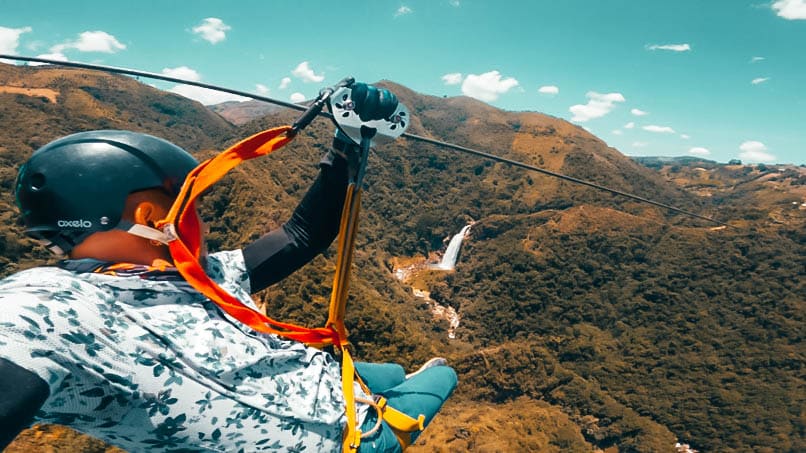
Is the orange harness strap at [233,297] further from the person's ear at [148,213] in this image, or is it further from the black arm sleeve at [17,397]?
the black arm sleeve at [17,397]

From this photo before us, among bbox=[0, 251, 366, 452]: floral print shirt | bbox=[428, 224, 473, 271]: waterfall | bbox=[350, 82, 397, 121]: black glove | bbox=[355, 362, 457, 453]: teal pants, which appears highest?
bbox=[350, 82, 397, 121]: black glove

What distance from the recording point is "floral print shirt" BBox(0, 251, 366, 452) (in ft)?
3.89

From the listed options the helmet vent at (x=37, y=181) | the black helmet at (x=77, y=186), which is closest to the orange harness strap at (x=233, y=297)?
the black helmet at (x=77, y=186)

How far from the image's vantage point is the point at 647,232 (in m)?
69.6

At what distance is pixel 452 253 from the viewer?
78562mm

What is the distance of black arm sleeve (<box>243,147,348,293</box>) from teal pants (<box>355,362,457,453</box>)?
71 centimetres

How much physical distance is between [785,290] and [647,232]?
19.1 metres

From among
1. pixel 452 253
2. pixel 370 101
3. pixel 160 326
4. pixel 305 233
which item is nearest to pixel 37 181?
pixel 160 326

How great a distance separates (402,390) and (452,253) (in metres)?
76.6

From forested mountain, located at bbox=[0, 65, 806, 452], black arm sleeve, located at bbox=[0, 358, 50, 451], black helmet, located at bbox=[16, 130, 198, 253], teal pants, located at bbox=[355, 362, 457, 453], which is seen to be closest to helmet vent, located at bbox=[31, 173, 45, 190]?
black helmet, located at bbox=[16, 130, 198, 253]

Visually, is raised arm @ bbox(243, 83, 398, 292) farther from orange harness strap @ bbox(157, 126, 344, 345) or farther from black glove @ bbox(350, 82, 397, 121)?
orange harness strap @ bbox(157, 126, 344, 345)

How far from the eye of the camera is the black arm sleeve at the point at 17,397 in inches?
41.7

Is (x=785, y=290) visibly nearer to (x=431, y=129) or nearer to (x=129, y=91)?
(x=431, y=129)

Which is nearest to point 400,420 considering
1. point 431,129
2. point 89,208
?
point 89,208
